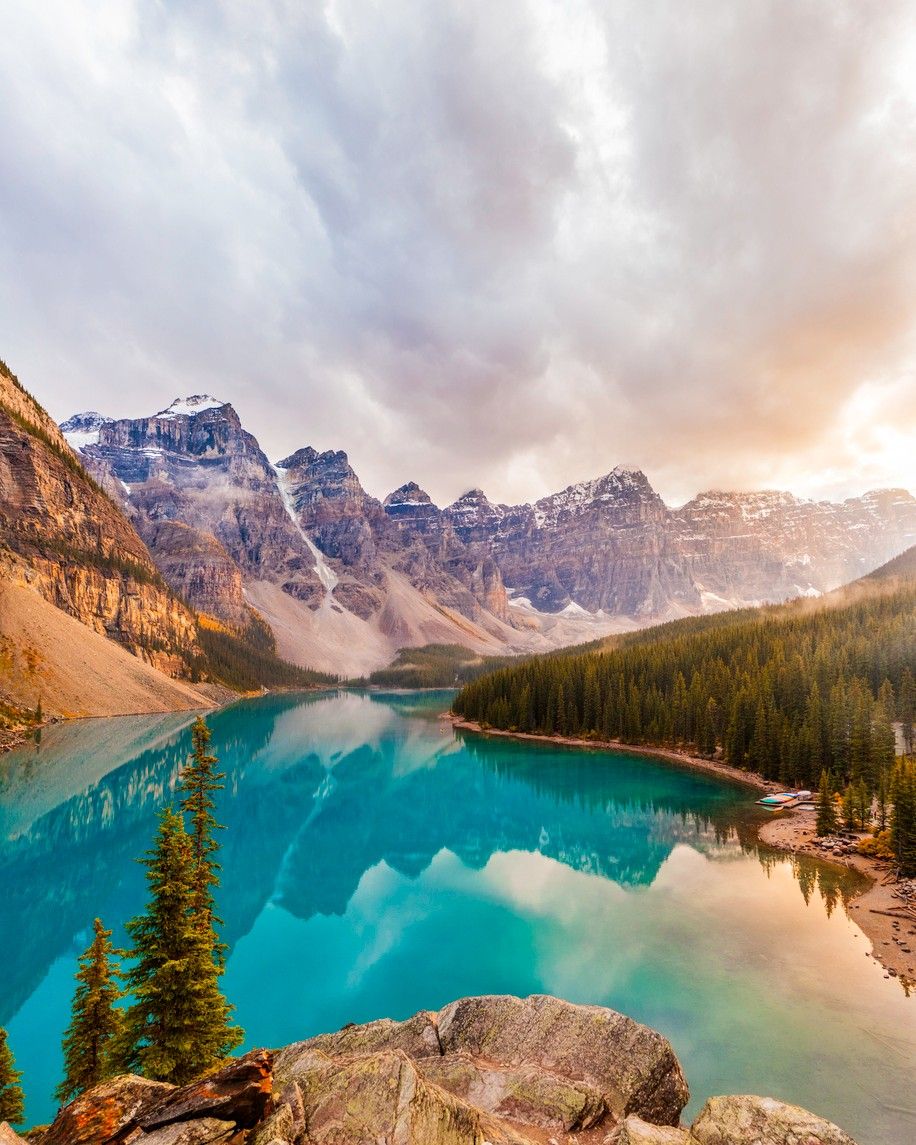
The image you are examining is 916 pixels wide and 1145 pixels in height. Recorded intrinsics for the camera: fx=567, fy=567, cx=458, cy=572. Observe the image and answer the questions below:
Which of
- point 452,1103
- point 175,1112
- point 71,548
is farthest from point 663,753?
point 71,548

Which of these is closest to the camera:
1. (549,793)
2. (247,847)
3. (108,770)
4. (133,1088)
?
(133,1088)

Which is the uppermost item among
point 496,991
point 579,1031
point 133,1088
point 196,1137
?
point 196,1137

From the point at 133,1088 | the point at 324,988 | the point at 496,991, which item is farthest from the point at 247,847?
the point at 133,1088

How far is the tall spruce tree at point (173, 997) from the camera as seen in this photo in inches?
483

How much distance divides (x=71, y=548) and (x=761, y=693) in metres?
144

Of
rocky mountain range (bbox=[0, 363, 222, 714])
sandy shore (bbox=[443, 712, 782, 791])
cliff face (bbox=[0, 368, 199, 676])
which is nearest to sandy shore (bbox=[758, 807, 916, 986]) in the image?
sandy shore (bbox=[443, 712, 782, 791])

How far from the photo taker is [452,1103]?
7258mm

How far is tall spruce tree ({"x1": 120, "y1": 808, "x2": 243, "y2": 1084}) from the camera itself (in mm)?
12266

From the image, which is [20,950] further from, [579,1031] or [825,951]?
[825,951]

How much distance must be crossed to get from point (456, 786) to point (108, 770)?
39.8m

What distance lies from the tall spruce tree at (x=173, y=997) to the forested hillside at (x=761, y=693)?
54538mm

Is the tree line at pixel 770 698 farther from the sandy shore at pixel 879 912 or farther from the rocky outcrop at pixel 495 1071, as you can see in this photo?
the rocky outcrop at pixel 495 1071

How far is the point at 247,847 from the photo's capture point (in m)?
43.7

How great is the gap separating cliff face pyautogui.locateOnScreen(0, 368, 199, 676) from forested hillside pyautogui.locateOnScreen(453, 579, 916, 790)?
9063cm
